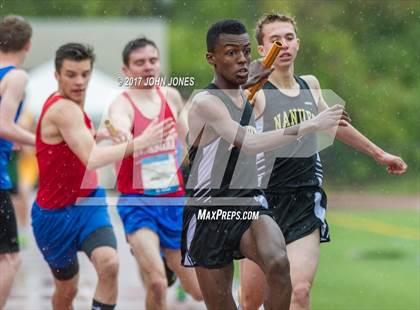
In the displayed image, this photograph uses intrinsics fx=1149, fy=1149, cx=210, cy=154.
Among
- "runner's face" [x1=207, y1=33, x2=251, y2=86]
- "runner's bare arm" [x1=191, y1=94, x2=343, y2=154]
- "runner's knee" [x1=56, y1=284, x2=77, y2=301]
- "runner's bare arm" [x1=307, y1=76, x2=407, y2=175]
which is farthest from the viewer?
"runner's knee" [x1=56, y1=284, x2=77, y2=301]

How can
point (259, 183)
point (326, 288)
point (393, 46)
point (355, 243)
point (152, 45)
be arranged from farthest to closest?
point (393, 46)
point (355, 243)
point (326, 288)
point (152, 45)
point (259, 183)

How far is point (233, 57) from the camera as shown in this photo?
7.07 meters

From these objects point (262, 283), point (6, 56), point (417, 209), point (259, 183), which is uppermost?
point (6, 56)

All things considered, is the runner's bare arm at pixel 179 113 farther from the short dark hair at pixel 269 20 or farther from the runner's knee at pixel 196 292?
the short dark hair at pixel 269 20

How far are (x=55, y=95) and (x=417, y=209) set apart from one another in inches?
780

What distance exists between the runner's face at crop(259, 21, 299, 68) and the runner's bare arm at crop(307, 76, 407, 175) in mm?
267

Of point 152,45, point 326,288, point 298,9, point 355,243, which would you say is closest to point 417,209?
point 298,9

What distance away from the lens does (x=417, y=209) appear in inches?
1083

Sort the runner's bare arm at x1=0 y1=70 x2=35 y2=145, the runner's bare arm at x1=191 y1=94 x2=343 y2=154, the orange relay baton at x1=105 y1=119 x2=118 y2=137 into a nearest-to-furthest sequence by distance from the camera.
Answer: the runner's bare arm at x1=191 y1=94 x2=343 y2=154 < the orange relay baton at x1=105 y1=119 x2=118 y2=137 < the runner's bare arm at x1=0 y1=70 x2=35 y2=145

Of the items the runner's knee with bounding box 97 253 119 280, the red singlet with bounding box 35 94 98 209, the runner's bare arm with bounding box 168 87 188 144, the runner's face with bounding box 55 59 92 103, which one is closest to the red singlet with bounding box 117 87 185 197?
the runner's bare arm with bounding box 168 87 188 144

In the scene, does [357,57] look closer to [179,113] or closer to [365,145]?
[179,113]

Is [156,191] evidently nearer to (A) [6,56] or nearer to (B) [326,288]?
(A) [6,56]

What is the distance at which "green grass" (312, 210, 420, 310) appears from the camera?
11.5 metres

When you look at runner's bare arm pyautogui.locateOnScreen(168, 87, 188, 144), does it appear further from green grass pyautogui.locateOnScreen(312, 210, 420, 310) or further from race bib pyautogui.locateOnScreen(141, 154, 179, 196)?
green grass pyautogui.locateOnScreen(312, 210, 420, 310)
